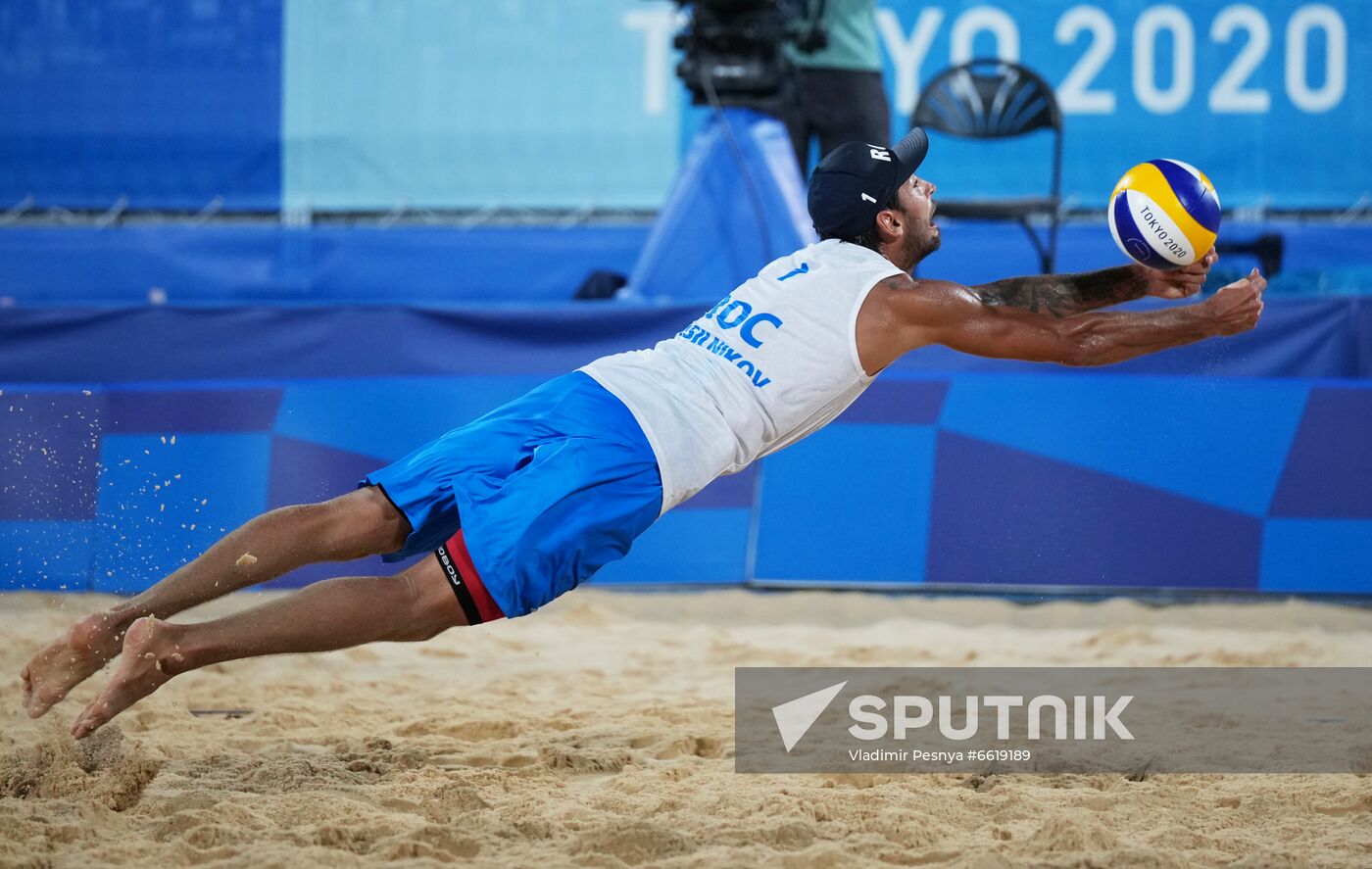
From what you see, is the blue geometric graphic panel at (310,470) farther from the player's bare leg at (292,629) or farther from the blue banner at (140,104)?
the player's bare leg at (292,629)

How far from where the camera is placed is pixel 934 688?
4.41 meters

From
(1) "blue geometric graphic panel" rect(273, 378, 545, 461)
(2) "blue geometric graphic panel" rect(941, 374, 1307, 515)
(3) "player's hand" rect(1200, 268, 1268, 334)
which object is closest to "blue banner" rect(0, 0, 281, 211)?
(1) "blue geometric graphic panel" rect(273, 378, 545, 461)

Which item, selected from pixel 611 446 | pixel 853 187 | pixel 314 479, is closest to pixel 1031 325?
pixel 853 187

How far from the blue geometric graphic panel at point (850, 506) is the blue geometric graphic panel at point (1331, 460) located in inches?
57.9

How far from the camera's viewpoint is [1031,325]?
337 centimetres

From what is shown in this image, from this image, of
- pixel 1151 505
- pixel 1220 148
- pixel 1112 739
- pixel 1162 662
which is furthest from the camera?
pixel 1220 148

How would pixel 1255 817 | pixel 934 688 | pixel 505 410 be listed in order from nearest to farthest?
pixel 1255 817
pixel 505 410
pixel 934 688

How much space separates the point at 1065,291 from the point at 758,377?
2.89 ft

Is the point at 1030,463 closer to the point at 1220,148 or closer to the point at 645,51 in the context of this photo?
the point at 1220,148

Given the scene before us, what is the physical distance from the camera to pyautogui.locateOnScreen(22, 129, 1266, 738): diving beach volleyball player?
3.17 m

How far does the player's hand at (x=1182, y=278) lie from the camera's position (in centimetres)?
353

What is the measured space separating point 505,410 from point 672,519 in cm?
245

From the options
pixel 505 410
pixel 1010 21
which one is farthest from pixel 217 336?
pixel 1010 21

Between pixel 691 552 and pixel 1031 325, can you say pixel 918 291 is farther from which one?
pixel 691 552
